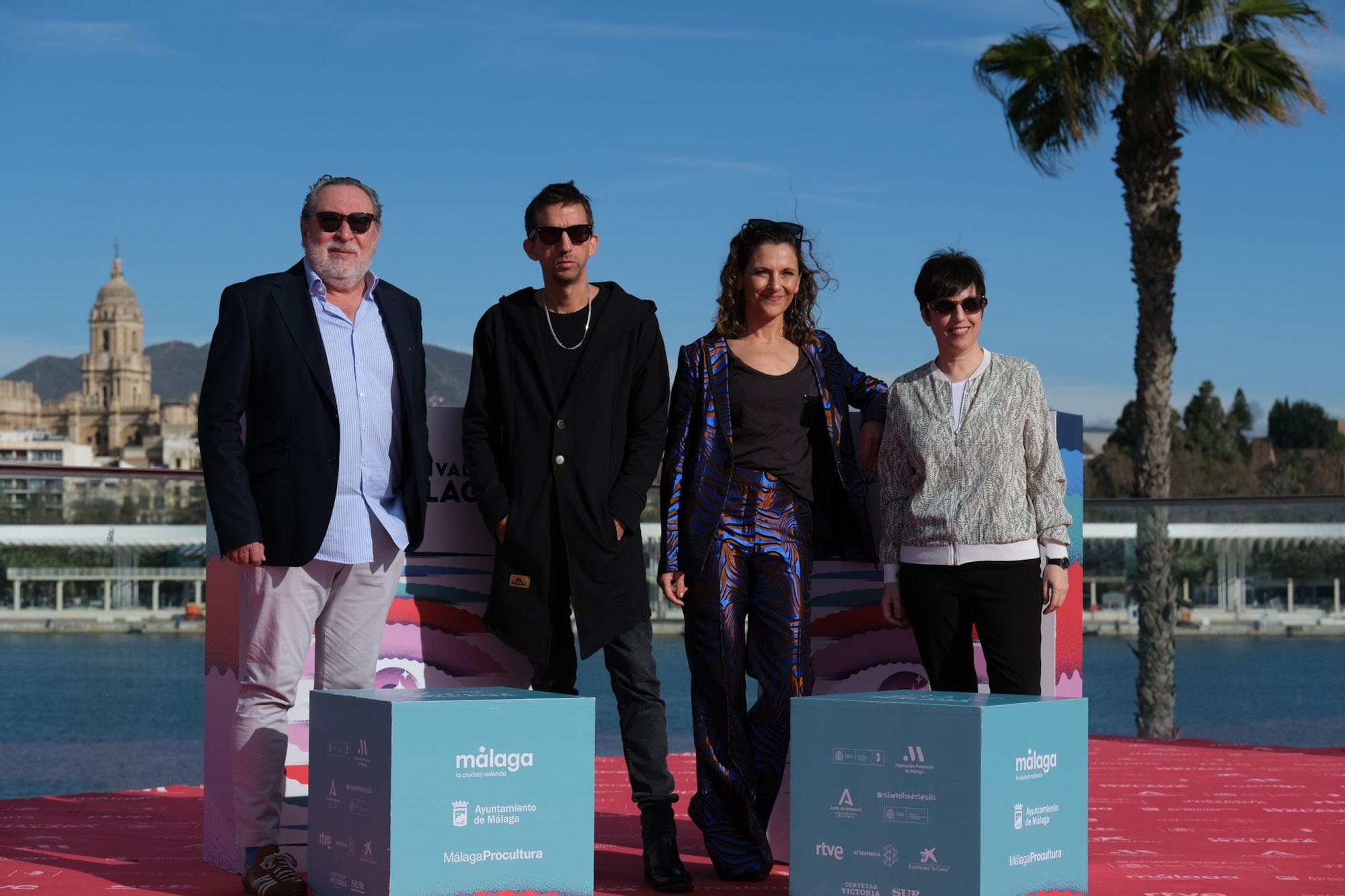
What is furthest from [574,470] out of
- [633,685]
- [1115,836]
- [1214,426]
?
[1214,426]

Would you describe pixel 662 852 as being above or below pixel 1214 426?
below

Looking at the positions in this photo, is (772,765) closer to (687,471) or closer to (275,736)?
(687,471)

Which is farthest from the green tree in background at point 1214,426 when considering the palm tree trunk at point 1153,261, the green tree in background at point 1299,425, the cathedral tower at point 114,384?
the cathedral tower at point 114,384

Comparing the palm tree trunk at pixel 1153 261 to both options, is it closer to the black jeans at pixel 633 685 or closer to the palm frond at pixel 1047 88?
the palm frond at pixel 1047 88

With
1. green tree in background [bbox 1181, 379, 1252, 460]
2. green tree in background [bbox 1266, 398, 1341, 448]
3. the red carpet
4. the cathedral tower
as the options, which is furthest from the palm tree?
the cathedral tower

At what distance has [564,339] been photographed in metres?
3.73

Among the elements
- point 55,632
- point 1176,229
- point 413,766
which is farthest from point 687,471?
point 1176,229

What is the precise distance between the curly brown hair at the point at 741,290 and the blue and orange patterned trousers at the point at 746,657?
37 centimetres

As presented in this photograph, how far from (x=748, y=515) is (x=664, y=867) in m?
0.80

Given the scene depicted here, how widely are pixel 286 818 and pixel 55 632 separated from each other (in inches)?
81.4

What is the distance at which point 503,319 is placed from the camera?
377cm

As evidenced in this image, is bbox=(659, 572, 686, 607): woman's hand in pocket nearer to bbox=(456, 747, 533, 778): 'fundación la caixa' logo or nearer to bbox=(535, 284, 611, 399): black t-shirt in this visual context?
bbox=(535, 284, 611, 399): black t-shirt

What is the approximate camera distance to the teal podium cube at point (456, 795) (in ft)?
10.1

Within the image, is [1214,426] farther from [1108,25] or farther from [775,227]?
[775,227]
